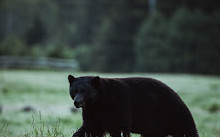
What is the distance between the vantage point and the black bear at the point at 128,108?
5.88 meters

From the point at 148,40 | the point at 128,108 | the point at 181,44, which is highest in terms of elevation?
the point at 148,40

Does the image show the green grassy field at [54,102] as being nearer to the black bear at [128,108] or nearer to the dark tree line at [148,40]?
the black bear at [128,108]

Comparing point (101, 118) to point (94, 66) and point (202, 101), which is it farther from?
point (94, 66)

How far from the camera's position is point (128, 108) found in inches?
238

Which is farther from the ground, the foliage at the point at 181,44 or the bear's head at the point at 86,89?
the foliage at the point at 181,44

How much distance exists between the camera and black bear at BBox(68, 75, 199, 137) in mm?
5875

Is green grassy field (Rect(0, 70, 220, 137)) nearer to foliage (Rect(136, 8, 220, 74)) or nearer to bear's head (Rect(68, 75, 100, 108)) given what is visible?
bear's head (Rect(68, 75, 100, 108))

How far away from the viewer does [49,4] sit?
297 ft

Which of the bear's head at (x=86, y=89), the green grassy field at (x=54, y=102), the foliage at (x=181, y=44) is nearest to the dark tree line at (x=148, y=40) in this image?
the foliage at (x=181, y=44)

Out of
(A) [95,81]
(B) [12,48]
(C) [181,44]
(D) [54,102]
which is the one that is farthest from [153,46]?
(A) [95,81]

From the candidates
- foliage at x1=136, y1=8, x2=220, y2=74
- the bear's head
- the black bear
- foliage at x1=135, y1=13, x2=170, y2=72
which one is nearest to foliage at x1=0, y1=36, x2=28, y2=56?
foliage at x1=135, y1=13, x2=170, y2=72

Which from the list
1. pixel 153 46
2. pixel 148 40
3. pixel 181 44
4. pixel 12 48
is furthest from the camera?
pixel 148 40

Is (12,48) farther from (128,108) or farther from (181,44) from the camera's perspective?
(128,108)

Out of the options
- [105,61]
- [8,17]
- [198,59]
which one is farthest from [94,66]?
[8,17]
